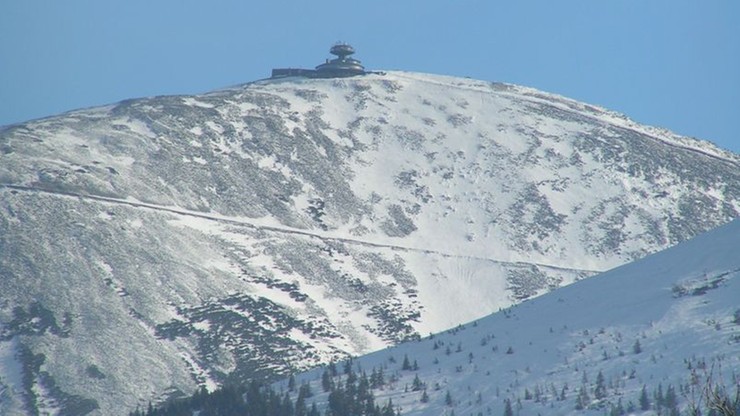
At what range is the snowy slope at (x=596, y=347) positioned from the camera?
2149 inches

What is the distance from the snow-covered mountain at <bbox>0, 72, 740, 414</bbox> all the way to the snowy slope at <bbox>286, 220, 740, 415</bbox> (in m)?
42.3

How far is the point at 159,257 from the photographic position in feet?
426

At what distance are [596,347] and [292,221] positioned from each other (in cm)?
9220

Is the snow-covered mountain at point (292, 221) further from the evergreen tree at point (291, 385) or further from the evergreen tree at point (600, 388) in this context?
the evergreen tree at point (600, 388)

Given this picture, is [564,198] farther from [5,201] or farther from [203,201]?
[5,201]

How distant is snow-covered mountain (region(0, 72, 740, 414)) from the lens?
11475 centimetres

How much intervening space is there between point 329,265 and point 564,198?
39.1 m

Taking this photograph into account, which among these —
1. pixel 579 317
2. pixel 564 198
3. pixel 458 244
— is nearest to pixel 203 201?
pixel 458 244

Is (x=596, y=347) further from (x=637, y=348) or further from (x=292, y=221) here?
(x=292, y=221)

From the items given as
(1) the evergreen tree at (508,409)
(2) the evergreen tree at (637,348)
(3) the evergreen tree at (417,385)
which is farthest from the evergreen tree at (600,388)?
(3) the evergreen tree at (417,385)

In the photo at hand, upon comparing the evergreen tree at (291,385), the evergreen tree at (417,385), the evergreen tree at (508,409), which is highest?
the evergreen tree at (291,385)

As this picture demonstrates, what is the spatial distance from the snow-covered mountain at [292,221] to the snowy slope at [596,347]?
4232 centimetres

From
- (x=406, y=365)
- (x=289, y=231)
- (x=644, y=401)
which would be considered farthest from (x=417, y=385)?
(x=289, y=231)

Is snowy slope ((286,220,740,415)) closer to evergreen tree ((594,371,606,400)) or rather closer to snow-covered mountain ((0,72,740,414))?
evergreen tree ((594,371,606,400))
